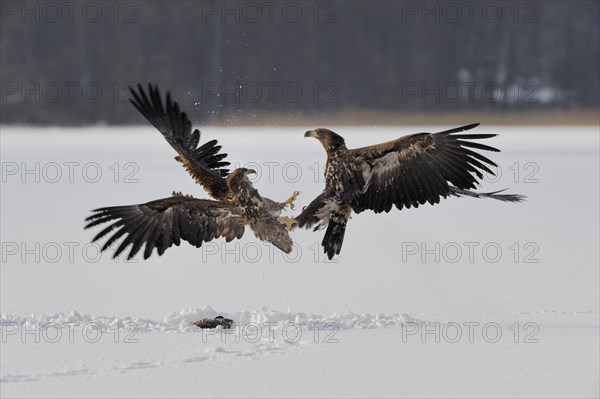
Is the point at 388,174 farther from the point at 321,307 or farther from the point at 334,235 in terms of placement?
the point at 321,307


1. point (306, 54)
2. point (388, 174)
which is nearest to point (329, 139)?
point (388, 174)

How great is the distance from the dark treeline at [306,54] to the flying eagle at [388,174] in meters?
30.8

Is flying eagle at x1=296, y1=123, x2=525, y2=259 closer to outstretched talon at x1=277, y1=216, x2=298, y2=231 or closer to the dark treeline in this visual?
outstretched talon at x1=277, y1=216, x2=298, y2=231

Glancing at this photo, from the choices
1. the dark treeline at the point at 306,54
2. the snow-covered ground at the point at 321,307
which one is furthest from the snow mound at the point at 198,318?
the dark treeline at the point at 306,54

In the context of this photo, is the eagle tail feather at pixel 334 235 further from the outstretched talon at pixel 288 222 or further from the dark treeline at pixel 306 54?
the dark treeline at pixel 306 54

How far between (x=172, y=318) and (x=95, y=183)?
32.1 feet

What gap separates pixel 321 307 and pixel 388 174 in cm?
130

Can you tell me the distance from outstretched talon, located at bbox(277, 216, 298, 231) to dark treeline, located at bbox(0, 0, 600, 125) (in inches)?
1211

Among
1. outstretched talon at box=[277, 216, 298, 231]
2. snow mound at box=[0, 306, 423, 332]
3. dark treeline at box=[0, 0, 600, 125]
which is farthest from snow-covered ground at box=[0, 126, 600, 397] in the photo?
dark treeline at box=[0, 0, 600, 125]

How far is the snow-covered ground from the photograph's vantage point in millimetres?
5773

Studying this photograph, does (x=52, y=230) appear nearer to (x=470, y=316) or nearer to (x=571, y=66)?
(x=470, y=316)

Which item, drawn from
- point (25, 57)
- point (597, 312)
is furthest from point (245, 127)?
point (597, 312)

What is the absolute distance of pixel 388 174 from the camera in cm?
698

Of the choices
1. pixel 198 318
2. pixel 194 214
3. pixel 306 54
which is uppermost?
pixel 306 54
